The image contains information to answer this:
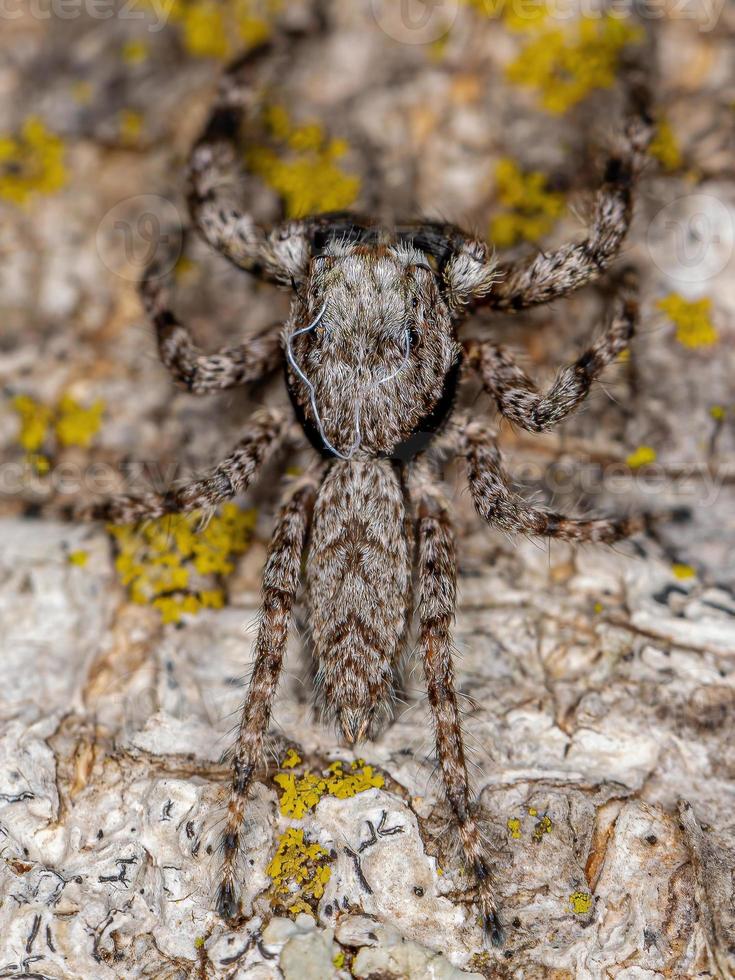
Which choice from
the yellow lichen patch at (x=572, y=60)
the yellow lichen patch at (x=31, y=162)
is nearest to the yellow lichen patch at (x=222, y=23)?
the yellow lichen patch at (x=31, y=162)

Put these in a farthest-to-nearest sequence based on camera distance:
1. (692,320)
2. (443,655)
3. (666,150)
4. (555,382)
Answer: (666,150) < (692,320) < (555,382) < (443,655)

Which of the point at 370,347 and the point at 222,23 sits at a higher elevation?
the point at 222,23

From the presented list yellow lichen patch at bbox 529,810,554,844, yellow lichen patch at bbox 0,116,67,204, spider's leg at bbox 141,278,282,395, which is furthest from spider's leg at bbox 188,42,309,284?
yellow lichen patch at bbox 529,810,554,844

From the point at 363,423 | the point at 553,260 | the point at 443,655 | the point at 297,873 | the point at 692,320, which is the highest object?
the point at 553,260

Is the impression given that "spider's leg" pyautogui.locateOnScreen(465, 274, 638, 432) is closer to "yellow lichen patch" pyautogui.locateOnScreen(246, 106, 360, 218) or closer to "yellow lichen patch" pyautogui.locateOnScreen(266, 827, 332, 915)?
"yellow lichen patch" pyautogui.locateOnScreen(246, 106, 360, 218)

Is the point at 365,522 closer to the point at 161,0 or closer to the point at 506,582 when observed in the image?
the point at 506,582

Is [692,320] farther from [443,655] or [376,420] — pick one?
[443,655]

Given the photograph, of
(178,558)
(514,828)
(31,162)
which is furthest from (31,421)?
(514,828)
